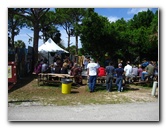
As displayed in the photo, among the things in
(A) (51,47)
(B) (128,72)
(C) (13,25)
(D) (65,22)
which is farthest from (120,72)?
(A) (51,47)

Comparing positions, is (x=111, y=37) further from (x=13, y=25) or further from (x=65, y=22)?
(x=13, y=25)

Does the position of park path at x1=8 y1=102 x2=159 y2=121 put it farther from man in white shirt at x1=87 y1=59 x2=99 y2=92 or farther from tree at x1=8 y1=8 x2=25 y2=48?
man in white shirt at x1=87 y1=59 x2=99 y2=92

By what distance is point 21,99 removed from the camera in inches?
291

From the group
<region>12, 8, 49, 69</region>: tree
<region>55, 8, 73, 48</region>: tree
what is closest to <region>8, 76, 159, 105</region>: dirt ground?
<region>12, 8, 49, 69</region>: tree

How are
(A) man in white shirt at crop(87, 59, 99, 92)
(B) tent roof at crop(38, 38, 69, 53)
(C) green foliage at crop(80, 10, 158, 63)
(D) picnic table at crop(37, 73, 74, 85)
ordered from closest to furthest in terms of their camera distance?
(A) man in white shirt at crop(87, 59, 99, 92) → (D) picnic table at crop(37, 73, 74, 85) → (C) green foliage at crop(80, 10, 158, 63) → (B) tent roof at crop(38, 38, 69, 53)

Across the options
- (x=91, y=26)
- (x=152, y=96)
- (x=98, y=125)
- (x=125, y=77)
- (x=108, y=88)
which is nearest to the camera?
(x=98, y=125)

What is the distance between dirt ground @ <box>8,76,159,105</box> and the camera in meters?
7.43

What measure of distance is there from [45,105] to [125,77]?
4.71 m

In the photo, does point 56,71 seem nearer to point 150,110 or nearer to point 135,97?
point 135,97

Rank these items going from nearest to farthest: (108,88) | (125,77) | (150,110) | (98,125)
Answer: (98,125)
(150,110)
(108,88)
(125,77)

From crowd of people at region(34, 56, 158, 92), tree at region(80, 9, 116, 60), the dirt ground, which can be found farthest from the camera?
tree at region(80, 9, 116, 60)
